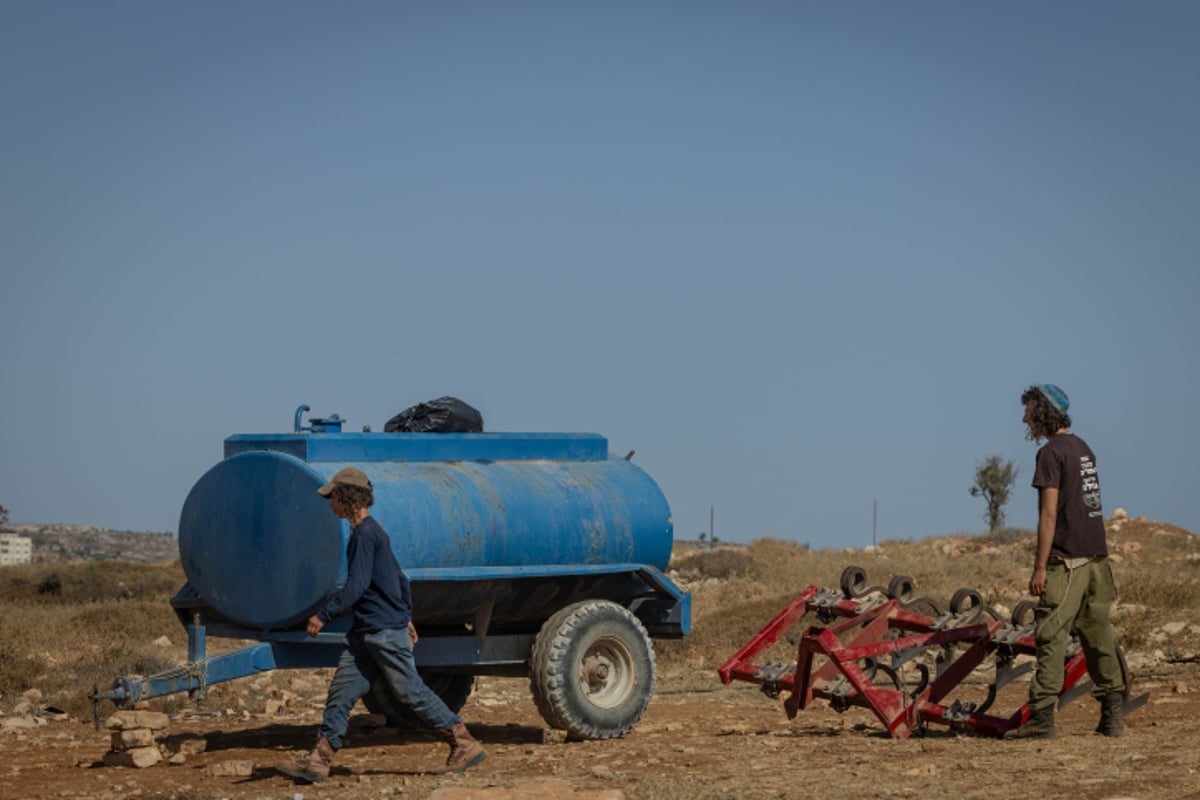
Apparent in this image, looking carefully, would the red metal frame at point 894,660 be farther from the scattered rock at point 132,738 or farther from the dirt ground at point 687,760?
the scattered rock at point 132,738

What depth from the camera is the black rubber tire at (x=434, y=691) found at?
13.1 meters

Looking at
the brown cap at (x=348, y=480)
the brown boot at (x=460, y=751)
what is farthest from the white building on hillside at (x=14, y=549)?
the brown boot at (x=460, y=751)

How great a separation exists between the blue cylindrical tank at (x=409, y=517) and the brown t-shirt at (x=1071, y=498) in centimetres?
329

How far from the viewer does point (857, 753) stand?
394 inches

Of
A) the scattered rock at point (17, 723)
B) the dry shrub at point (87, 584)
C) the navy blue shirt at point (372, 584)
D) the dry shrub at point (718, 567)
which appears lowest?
the scattered rock at point (17, 723)

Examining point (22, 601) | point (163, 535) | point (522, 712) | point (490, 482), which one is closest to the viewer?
point (490, 482)

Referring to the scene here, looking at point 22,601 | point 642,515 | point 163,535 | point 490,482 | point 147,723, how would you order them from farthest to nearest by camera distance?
point 163,535 < point 22,601 < point 642,515 < point 490,482 < point 147,723

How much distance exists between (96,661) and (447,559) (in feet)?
25.7

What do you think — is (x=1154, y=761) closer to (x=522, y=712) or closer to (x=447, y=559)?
(x=447, y=559)

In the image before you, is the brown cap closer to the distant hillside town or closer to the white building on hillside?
the white building on hillside

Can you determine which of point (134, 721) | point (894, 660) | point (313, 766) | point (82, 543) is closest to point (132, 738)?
point (134, 721)

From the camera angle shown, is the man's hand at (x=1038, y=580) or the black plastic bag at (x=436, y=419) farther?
the black plastic bag at (x=436, y=419)

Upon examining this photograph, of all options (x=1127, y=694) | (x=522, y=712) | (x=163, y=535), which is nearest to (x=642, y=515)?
(x=522, y=712)

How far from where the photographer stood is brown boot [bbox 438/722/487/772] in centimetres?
991
